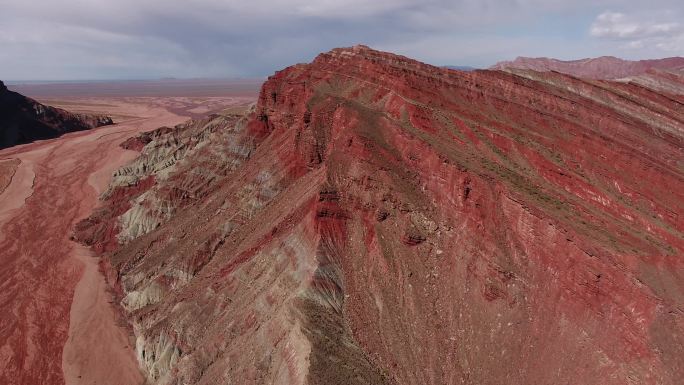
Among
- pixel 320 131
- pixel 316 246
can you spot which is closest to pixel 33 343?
pixel 316 246

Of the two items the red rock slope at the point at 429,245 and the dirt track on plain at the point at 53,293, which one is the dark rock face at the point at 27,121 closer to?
the dirt track on plain at the point at 53,293

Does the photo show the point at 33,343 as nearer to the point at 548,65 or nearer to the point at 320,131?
the point at 320,131

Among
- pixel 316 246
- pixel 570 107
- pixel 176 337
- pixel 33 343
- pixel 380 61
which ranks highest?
pixel 380 61

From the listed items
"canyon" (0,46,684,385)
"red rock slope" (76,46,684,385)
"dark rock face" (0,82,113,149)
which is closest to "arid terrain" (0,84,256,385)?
"canyon" (0,46,684,385)

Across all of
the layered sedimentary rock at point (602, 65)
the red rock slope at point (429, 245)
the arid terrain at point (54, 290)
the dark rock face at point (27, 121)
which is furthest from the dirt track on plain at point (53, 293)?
the layered sedimentary rock at point (602, 65)

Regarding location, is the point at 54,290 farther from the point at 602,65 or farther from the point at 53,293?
the point at 602,65

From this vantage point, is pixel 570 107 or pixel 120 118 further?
pixel 120 118
